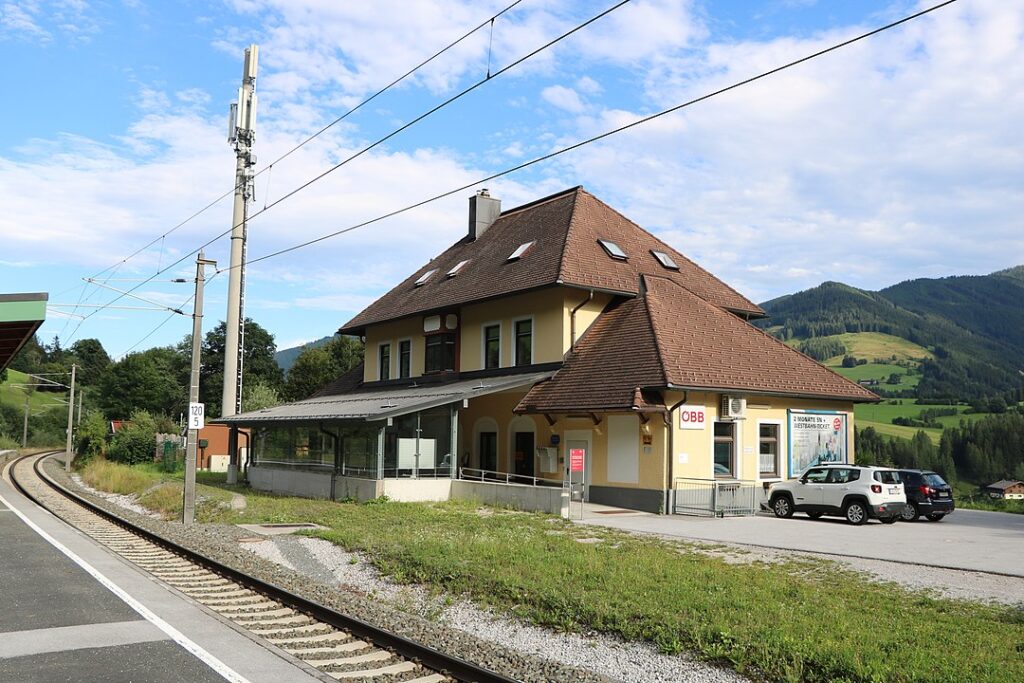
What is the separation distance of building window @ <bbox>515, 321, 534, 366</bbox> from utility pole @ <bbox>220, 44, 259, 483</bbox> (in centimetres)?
1383

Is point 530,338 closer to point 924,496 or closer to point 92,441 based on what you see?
point 924,496

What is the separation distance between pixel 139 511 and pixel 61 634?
17899mm

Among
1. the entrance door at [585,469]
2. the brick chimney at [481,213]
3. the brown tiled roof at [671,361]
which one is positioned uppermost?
the brick chimney at [481,213]

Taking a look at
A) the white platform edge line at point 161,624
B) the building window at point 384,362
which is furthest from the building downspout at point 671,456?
the building window at point 384,362

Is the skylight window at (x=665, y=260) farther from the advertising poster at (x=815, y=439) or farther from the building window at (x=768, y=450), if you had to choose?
the building window at (x=768, y=450)

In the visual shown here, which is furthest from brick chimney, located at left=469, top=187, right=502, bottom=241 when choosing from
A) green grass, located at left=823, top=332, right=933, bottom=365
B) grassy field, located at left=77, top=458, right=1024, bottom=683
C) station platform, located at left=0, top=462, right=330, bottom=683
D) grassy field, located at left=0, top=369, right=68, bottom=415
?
green grass, located at left=823, top=332, right=933, bottom=365

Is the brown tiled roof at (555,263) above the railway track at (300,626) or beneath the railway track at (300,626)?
above

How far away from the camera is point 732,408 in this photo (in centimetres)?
2478

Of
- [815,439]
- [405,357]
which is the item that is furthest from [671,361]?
[405,357]

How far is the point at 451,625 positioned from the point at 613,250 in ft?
69.8

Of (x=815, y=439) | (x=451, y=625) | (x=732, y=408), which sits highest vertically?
(x=732, y=408)

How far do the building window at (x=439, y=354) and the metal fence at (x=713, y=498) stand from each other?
1212cm

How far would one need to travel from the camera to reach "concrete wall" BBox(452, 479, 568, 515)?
72.9 ft

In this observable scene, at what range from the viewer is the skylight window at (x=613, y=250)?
30.3 m
